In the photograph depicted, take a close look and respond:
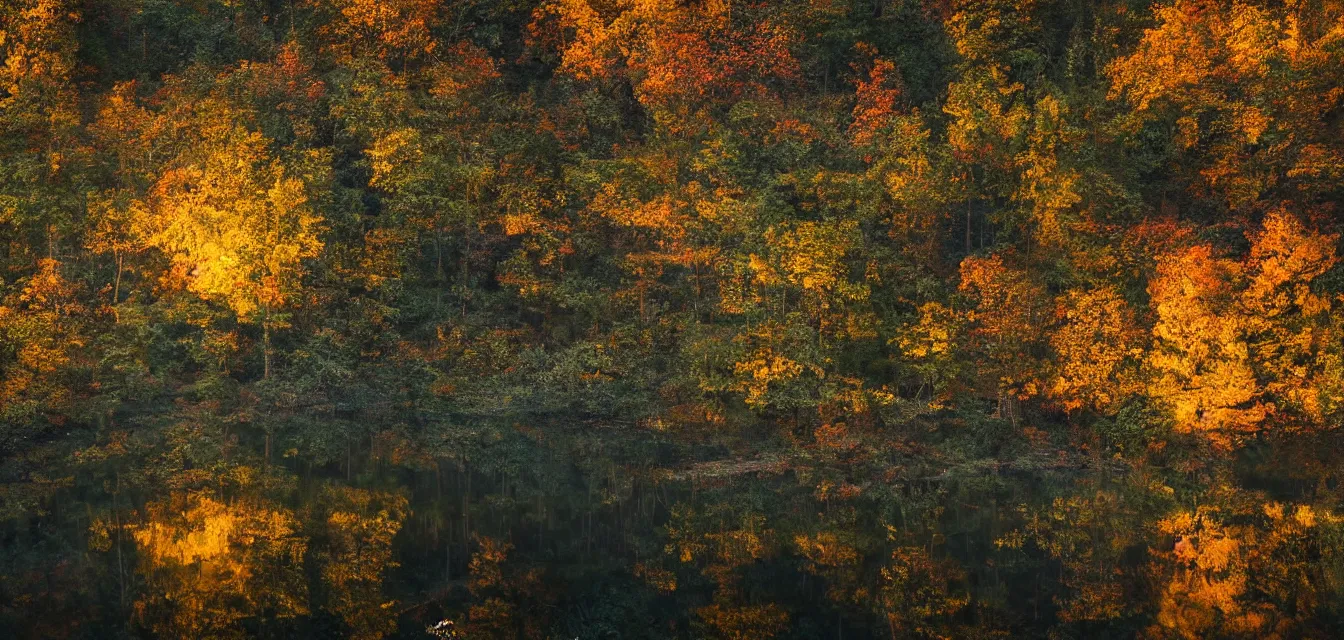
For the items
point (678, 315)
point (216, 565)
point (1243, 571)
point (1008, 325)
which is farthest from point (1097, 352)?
point (216, 565)

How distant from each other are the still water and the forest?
0.50 feet

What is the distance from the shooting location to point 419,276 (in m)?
43.5

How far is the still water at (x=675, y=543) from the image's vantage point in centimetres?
2003

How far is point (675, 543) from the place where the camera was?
25125 millimetres

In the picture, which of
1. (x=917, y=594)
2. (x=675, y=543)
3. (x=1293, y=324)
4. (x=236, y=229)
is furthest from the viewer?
(x=236, y=229)

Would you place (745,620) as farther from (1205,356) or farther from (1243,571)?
(1205,356)

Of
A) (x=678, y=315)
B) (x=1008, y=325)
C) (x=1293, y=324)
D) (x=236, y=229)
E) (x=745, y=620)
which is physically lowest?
(x=745, y=620)

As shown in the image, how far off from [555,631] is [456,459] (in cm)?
1473

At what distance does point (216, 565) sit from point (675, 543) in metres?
8.60

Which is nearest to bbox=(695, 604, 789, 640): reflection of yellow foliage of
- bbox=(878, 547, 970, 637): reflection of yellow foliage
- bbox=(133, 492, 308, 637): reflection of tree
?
bbox=(878, 547, 970, 637): reflection of yellow foliage

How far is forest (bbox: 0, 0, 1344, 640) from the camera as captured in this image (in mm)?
23031

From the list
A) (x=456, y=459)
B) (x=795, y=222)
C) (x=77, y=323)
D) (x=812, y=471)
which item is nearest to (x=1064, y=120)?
(x=795, y=222)

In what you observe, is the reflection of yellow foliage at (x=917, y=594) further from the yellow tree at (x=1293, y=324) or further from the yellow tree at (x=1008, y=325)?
the yellow tree at (x=1293, y=324)

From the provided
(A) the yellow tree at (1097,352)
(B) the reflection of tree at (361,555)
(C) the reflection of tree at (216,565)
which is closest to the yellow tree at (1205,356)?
(A) the yellow tree at (1097,352)
